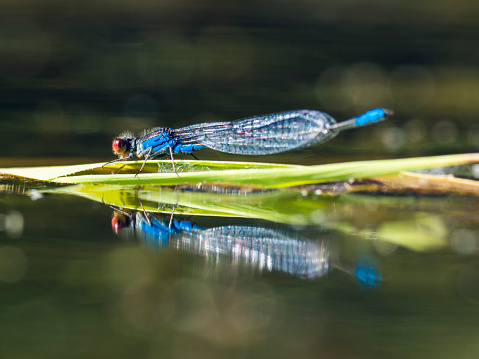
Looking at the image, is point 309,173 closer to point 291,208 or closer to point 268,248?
point 291,208

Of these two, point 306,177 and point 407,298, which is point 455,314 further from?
point 306,177

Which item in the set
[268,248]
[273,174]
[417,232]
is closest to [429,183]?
[273,174]

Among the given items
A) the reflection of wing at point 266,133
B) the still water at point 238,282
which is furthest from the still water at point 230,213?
the reflection of wing at point 266,133

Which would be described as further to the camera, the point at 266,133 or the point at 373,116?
the point at 266,133

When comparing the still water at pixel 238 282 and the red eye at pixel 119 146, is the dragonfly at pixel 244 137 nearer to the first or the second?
the red eye at pixel 119 146

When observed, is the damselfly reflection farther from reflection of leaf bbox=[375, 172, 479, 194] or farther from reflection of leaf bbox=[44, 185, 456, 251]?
reflection of leaf bbox=[375, 172, 479, 194]

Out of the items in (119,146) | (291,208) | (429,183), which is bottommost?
(291,208)
